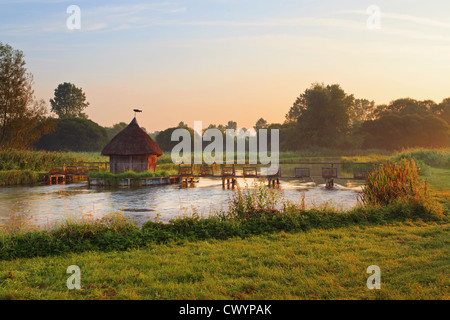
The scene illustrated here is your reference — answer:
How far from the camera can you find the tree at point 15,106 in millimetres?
35688

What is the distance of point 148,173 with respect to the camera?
23469mm

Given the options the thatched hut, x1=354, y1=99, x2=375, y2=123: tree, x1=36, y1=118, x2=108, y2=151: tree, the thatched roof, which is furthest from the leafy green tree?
x1=36, y1=118, x2=108, y2=151: tree

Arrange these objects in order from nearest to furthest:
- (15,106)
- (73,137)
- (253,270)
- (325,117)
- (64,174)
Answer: (253,270) → (64,174) → (15,106) → (73,137) → (325,117)

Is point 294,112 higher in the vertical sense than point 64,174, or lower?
higher

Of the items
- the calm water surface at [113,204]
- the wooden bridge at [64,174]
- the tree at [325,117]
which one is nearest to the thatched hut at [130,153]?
the wooden bridge at [64,174]

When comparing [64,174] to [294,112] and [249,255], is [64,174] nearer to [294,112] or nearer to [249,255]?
[249,255]

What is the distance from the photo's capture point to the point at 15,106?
1415 inches

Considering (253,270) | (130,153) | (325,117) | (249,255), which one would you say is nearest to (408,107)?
(325,117)

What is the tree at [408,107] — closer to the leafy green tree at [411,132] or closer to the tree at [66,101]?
the leafy green tree at [411,132]

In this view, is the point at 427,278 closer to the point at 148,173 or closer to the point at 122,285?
the point at 122,285

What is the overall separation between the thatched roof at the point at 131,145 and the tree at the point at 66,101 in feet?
173

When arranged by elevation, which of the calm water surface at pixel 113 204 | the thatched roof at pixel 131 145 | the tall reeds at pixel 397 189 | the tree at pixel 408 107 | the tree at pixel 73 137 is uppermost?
the tree at pixel 408 107

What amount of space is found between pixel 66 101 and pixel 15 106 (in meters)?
38.7
